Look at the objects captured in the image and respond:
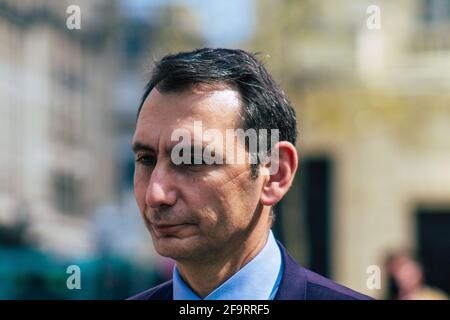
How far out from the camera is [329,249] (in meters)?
17.4

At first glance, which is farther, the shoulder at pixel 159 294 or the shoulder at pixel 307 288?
the shoulder at pixel 159 294

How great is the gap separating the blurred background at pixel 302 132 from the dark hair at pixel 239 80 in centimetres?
900

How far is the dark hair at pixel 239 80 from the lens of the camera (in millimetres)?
2094

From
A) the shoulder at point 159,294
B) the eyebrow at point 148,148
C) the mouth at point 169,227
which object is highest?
the eyebrow at point 148,148

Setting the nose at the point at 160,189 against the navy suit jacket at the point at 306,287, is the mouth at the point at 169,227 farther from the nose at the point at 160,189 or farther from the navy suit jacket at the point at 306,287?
the navy suit jacket at the point at 306,287

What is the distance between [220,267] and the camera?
7.09ft

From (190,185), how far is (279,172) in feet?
0.68

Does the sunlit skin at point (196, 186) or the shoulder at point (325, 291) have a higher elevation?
the sunlit skin at point (196, 186)

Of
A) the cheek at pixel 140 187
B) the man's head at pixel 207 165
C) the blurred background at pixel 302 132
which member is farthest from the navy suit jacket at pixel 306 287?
the blurred background at pixel 302 132

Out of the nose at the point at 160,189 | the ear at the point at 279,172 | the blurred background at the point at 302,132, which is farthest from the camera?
the blurred background at the point at 302,132

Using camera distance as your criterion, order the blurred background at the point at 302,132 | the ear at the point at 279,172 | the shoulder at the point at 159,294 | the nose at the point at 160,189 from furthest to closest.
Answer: the blurred background at the point at 302,132 < the shoulder at the point at 159,294 < the ear at the point at 279,172 < the nose at the point at 160,189

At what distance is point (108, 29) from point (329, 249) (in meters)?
6.31

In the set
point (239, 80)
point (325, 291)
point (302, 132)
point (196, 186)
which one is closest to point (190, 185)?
point (196, 186)
